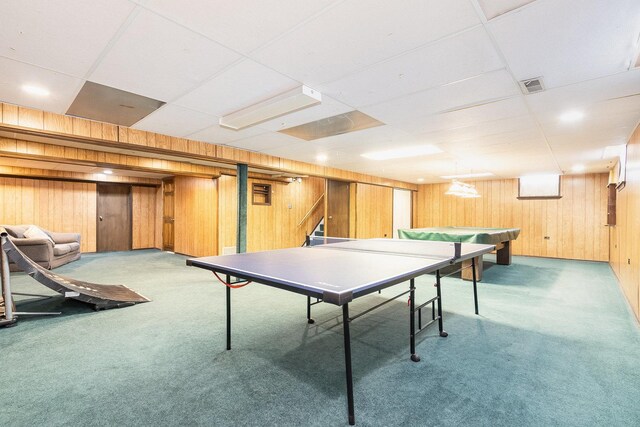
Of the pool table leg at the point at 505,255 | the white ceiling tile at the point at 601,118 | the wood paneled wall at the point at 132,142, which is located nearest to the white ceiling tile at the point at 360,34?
the white ceiling tile at the point at 601,118

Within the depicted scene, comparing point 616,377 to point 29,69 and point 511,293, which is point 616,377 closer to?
point 511,293

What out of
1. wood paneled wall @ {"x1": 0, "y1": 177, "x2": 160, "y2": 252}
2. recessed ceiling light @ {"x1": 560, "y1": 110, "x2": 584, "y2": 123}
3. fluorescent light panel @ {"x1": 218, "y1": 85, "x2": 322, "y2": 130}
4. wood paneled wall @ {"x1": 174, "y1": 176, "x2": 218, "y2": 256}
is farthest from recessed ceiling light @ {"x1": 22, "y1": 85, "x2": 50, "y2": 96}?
wood paneled wall @ {"x1": 0, "y1": 177, "x2": 160, "y2": 252}

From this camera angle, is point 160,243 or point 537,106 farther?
point 160,243

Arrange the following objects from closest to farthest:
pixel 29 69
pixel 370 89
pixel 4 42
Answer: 1. pixel 4 42
2. pixel 29 69
3. pixel 370 89

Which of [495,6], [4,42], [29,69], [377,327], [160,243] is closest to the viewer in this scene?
[495,6]

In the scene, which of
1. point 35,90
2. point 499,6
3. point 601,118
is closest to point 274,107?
point 499,6

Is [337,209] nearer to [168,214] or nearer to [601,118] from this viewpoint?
[168,214]

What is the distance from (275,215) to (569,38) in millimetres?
7664

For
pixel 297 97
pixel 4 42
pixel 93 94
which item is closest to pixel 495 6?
pixel 297 97

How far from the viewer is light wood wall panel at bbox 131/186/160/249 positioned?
32.1ft

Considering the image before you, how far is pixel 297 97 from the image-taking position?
2.79 metres

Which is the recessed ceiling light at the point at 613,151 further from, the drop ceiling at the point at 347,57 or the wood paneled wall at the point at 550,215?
the wood paneled wall at the point at 550,215

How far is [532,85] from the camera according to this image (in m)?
2.61

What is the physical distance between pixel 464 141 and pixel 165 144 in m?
4.56
